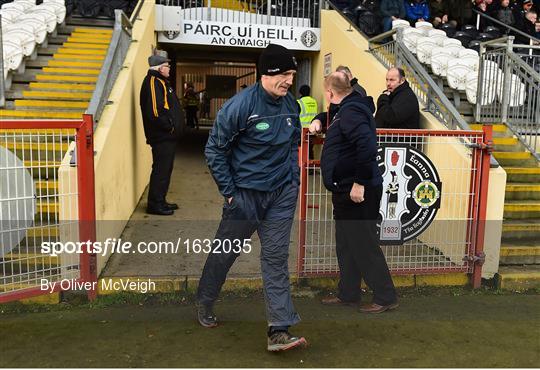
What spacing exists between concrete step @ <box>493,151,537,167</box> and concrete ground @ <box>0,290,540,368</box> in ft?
8.48

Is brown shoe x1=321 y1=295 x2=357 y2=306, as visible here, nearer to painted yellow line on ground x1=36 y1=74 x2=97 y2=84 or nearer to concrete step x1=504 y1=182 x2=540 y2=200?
concrete step x1=504 y1=182 x2=540 y2=200

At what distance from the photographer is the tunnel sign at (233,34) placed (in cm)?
979

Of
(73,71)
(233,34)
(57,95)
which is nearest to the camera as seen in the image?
(57,95)

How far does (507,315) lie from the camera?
4.25 metres

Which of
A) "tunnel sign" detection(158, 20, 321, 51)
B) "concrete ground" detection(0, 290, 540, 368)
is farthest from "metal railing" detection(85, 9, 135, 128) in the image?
"tunnel sign" detection(158, 20, 321, 51)

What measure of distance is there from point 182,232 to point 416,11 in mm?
9583

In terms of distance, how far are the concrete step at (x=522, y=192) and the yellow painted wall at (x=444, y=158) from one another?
109 cm

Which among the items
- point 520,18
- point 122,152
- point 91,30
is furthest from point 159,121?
point 520,18

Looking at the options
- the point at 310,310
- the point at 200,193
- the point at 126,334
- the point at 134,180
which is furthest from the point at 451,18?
the point at 126,334

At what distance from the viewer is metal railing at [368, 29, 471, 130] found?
5.88 metres

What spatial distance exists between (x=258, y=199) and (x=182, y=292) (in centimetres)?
144

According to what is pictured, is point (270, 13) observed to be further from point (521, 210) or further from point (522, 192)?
point (521, 210)

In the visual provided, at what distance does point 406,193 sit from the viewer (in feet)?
15.2

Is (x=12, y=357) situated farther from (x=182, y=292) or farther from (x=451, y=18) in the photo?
(x=451, y=18)
